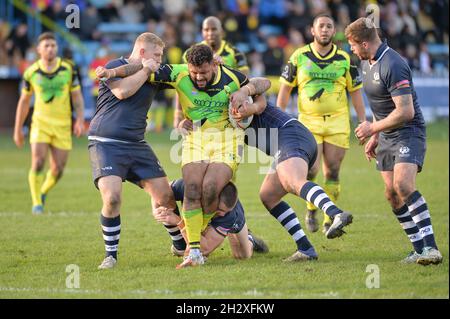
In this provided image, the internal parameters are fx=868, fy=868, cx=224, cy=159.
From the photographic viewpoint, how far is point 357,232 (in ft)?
36.9

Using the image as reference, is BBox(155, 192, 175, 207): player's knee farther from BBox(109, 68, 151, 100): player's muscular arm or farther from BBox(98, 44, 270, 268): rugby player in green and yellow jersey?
BBox(109, 68, 151, 100): player's muscular arm

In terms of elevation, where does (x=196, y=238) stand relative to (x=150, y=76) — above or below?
below

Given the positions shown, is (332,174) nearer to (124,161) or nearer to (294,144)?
(294,144)

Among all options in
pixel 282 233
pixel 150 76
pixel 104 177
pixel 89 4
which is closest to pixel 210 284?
pixel 104 177

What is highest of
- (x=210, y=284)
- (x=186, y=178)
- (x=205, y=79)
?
(x=205, y=79)

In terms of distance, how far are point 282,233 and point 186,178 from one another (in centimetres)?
265

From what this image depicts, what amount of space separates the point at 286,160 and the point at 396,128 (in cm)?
119

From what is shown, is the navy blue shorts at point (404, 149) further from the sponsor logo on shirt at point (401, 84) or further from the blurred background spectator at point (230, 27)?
the blurred background spectator at point (230, 27)

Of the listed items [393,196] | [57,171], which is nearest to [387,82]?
[393,196]

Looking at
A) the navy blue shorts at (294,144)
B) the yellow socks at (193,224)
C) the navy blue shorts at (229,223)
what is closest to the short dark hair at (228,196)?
the navy blue shorts at (229,223)

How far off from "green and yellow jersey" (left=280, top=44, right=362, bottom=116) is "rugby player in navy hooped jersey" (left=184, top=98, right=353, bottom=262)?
235 centimetres

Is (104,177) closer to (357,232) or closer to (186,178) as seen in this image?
(186,178)

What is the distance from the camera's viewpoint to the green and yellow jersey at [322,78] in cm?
1176

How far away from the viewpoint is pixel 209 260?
9.41 meters
